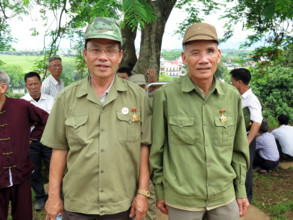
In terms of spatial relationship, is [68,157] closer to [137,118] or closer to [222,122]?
[137,118]

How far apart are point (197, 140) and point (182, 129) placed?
0.13 meters

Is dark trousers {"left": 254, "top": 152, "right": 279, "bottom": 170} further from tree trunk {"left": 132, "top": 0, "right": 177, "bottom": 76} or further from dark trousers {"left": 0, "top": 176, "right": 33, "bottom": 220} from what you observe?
dark trousers {"left": 0, "top": 176, "right": 33, "bottom": 220}

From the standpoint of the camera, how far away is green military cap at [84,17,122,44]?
183 centimetres

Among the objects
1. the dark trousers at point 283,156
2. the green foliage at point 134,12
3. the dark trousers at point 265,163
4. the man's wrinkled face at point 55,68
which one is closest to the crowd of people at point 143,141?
the green foliage at point 134,12

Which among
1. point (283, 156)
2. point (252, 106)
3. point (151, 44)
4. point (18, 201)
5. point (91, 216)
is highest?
point (151, 44)

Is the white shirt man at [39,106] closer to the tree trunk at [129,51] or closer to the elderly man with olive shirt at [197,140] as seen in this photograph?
the tree trunk at [129,51]

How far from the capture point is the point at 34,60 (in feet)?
21.0

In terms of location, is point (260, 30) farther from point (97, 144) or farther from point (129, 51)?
point (97, 144)

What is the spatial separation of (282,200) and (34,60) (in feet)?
18.9

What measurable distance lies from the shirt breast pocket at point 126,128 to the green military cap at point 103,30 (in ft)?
1.70

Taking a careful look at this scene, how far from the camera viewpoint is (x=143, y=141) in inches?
78.4

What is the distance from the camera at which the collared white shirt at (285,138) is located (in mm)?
6395

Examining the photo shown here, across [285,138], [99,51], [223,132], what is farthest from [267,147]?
[99,51]

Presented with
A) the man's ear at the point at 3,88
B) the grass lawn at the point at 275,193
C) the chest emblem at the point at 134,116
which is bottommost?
the grass lawn at the point at 275,193
